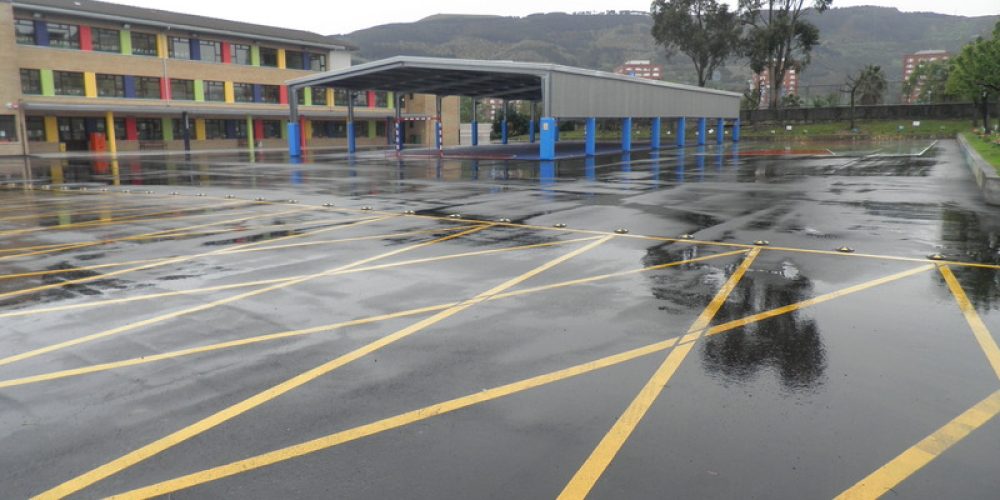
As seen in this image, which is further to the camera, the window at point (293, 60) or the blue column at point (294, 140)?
the window at point (293, 60)

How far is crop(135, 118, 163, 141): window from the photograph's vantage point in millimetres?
57656

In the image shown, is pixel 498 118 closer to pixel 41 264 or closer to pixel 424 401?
pixel 41 264

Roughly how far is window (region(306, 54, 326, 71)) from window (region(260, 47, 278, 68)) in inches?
157

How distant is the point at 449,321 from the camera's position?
744cm

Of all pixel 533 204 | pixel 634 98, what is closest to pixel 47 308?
pixel 533 204

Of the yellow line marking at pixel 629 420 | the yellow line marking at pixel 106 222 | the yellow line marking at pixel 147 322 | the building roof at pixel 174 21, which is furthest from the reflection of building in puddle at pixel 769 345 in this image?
the building roof at pixel 174 21

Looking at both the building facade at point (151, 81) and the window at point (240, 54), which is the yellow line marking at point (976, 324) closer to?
the building facade at point (151, 81)

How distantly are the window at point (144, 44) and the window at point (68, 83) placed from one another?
497cm

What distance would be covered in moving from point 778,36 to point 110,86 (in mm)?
66073

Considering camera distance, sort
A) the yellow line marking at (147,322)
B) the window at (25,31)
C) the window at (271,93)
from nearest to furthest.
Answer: the yellow line marking at (147,322), the window at (25,31), the window at (271,93)

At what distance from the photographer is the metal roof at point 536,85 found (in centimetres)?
3675

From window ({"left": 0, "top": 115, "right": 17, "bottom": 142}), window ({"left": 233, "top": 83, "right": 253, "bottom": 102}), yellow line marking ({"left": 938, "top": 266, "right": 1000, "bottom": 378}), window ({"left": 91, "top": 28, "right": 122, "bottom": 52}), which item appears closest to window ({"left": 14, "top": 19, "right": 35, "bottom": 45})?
window ({"left": 91, "top": 28, "right": 122, "bottom": 52})

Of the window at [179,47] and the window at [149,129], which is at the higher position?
the window at [179,47]

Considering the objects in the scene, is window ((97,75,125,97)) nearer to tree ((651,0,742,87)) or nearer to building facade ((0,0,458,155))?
building facade ((0,0,458,155))
